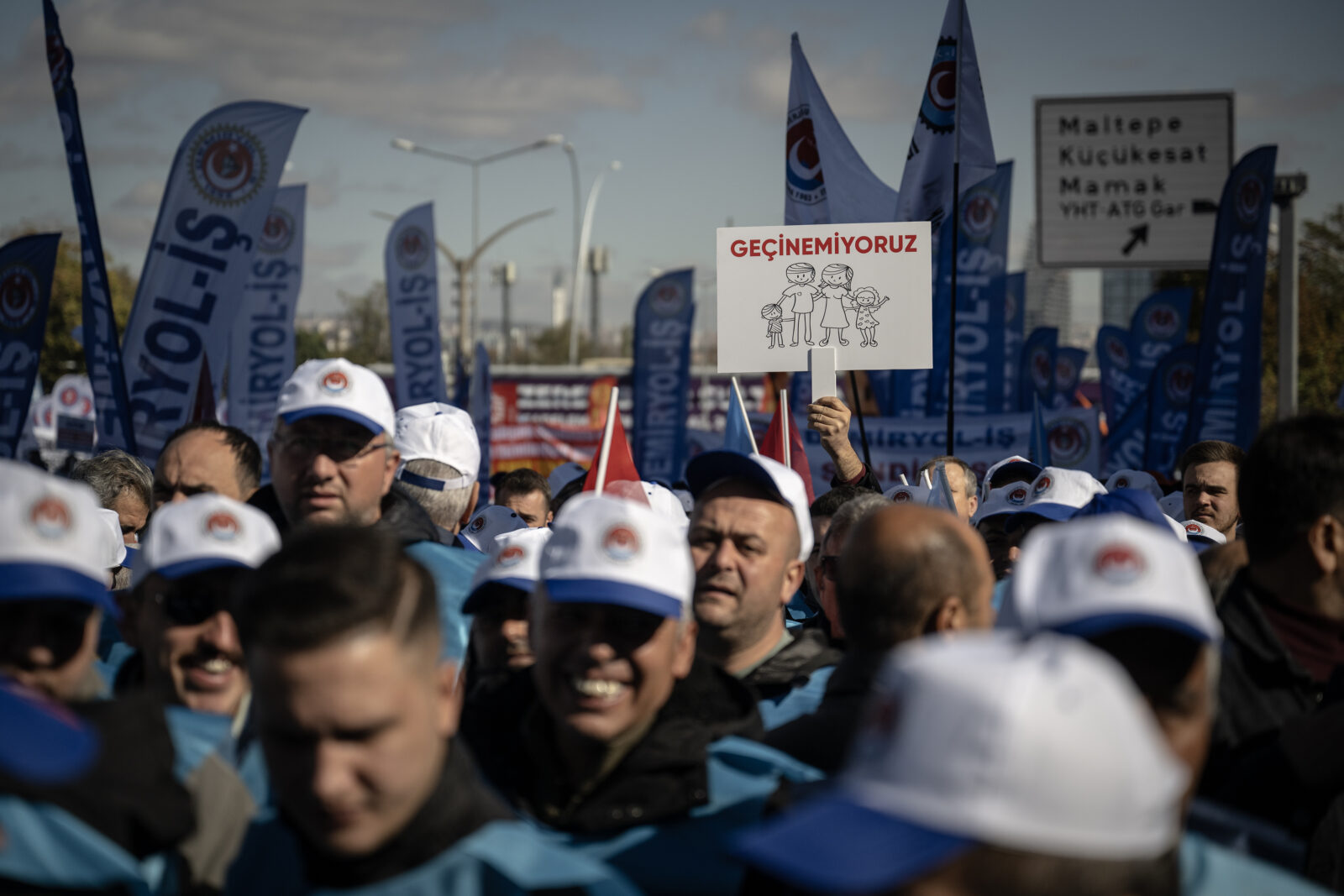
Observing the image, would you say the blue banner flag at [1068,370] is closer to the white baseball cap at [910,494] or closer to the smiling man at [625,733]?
the white baseball cap at [910,494]

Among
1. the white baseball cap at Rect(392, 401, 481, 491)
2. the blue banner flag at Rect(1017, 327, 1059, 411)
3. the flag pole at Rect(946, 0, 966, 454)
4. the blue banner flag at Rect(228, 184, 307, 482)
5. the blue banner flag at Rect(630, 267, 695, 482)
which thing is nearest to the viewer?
the white baseball cap at Rect(392, 401, 481, 491)

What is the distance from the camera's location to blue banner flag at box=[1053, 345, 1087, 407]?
26.7m

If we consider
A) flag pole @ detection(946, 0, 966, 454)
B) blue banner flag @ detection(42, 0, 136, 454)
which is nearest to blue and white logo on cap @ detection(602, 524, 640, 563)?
flag pole @ detection(946, 0, 966, 454)

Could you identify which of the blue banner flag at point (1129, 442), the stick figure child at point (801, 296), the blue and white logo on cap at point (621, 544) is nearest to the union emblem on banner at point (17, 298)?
the stick figure child at point (801, 296)

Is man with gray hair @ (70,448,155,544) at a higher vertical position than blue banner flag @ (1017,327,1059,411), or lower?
lower

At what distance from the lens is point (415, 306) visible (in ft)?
56.1

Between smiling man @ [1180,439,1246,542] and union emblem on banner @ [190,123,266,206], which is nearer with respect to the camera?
smiling man @ [1180,439,1246,542]

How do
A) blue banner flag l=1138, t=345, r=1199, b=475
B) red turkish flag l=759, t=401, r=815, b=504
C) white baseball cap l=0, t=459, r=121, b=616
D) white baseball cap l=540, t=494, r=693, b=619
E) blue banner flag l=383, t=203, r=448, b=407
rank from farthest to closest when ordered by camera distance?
blue banner flag l=383, t=203, r=448, b=407, blue banner flag l=1138, t=345, r=1199, b=475, red turkish flag l=759, t=401, r=815, b=504, white baseball cap l=540, t=494, r=693, b=619, white baseball cap l=0, t=459, r=121, b=616

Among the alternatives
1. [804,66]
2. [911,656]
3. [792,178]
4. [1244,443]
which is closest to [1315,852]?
[911,656]

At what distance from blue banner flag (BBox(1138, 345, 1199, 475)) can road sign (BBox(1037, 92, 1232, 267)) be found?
449 centimetres

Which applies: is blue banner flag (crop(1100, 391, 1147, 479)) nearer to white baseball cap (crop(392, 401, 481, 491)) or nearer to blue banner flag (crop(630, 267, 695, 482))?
blue banner flag (crop(630, 267, 695, 482))

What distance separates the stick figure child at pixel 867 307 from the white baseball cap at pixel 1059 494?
1.29 m

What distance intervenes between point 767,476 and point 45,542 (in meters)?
2.00

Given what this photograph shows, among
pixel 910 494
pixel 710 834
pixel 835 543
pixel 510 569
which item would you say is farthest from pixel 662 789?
pixel 910 494
